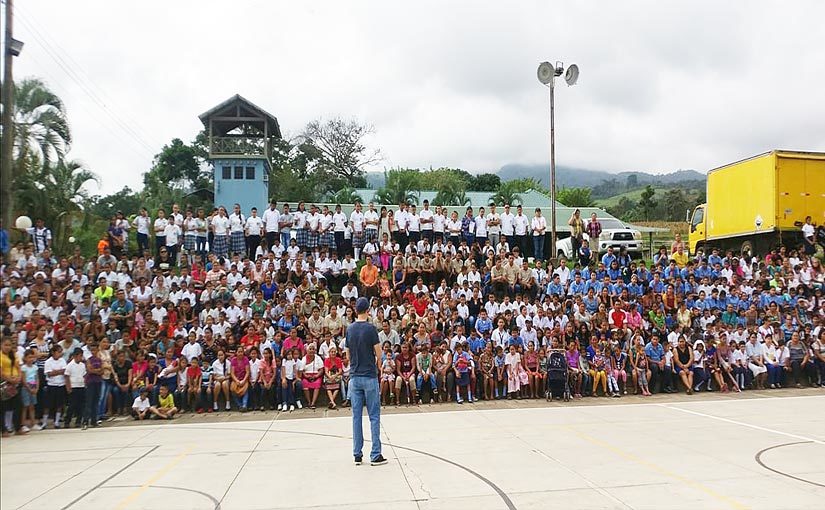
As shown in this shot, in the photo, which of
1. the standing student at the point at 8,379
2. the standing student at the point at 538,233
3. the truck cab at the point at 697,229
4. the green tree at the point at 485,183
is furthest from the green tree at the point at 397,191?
the standing student at the point at 8,379

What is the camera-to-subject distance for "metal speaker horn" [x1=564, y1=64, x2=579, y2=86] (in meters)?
19.1

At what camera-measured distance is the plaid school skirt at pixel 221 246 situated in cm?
1723

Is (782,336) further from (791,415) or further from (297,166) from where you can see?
(297,166)

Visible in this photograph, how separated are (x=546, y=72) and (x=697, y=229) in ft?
31.5

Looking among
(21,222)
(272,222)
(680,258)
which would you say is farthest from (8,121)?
(680,258)

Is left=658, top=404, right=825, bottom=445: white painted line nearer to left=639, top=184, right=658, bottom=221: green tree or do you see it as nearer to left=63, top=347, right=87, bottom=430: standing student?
left=63, top=347, right=87, bottom=430: standing student

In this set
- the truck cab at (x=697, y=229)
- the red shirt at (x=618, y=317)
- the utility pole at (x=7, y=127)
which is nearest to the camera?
the utility pole at (x=7, y=127)

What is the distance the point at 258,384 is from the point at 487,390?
15.3 ft

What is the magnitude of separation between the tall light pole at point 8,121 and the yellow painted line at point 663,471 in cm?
582

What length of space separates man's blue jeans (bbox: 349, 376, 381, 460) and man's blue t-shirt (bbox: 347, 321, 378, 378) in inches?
3.2

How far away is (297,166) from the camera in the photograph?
51.5 m

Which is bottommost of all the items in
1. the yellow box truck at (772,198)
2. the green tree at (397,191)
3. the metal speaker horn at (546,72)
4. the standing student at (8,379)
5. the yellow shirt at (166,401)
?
the yellow shirt at (166,401)

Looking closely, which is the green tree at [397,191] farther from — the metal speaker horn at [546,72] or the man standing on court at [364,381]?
the man standing on court at [364,381]

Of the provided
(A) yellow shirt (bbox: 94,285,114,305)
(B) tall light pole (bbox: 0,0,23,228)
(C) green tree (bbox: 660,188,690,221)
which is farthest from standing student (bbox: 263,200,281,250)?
(C) green tree (bbox: 660,188,690,221)
